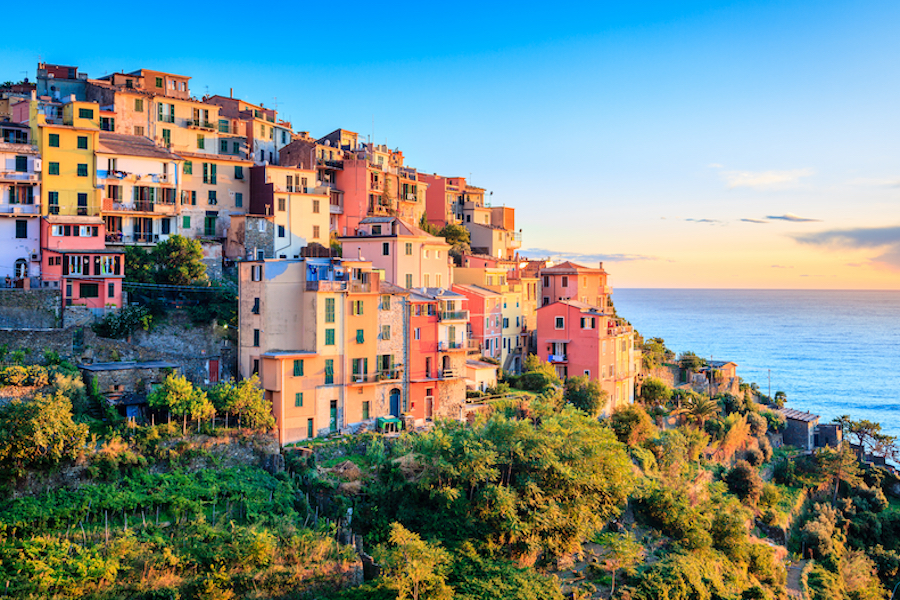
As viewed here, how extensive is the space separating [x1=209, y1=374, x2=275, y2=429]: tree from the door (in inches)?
316

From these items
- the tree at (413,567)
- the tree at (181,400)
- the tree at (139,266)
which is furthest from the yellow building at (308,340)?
the tree at (413,567)

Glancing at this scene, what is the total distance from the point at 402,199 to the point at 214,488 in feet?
127

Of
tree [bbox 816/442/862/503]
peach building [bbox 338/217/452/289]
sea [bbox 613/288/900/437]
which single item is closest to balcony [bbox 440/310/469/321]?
peach building [bbox 338/217/452/289]

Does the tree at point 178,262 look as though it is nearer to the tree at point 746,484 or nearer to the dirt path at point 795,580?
the dirt path at point 795,580

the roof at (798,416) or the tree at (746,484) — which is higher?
the roof at (798,416)

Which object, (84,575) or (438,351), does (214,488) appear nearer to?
(84,575)

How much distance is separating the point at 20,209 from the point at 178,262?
29.0 ft

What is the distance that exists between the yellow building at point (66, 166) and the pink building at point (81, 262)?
5.82ft

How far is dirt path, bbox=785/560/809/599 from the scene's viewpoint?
37.0 metres

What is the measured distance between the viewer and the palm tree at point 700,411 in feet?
181

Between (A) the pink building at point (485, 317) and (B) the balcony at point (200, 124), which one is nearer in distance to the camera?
(A) the pink building at point (485, 317)

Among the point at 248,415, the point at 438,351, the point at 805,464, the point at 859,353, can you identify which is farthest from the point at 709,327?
the point at 248,415

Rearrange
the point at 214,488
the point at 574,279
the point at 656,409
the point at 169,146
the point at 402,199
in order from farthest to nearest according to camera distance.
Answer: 1. the point at 402,199
2. the point at 574,279
3. the point at 656,409
4. the point at 169,146
5. the point at 214,488

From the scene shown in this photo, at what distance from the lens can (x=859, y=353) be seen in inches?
5448
